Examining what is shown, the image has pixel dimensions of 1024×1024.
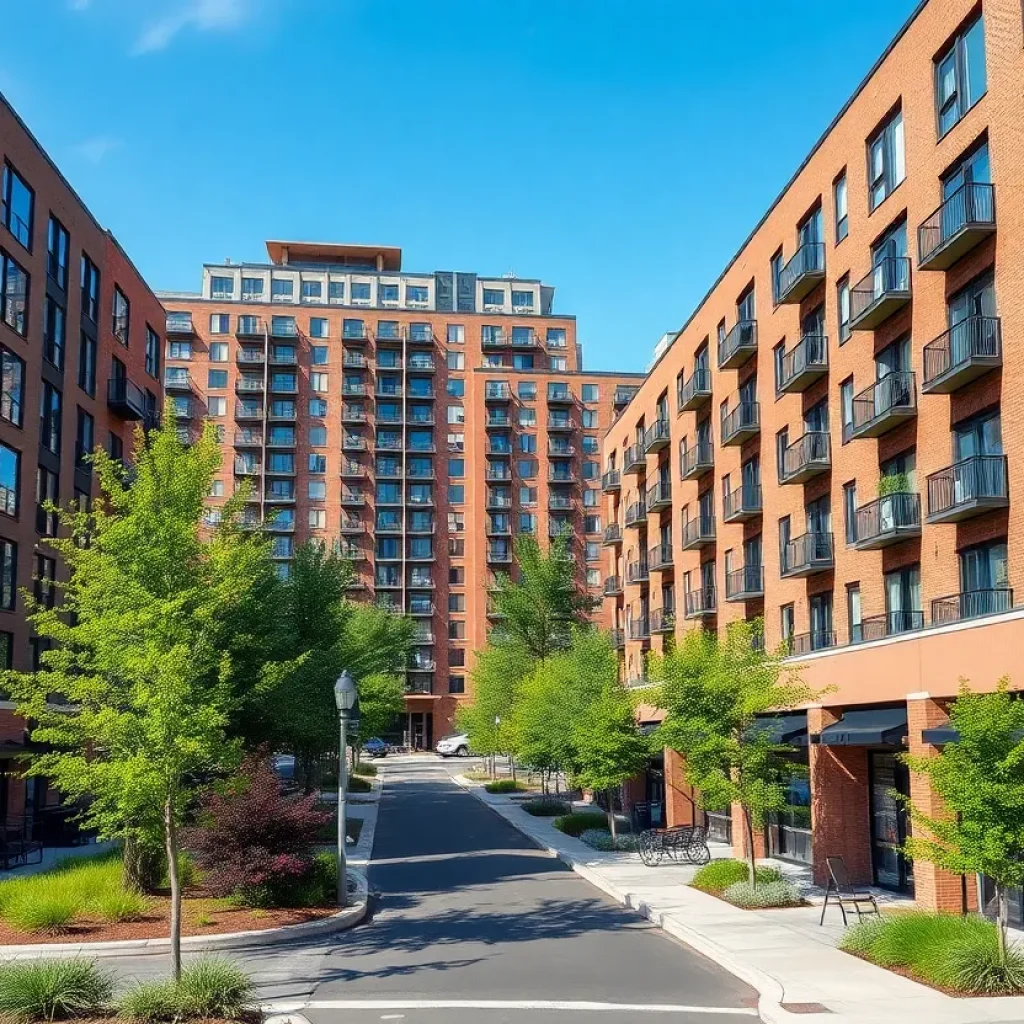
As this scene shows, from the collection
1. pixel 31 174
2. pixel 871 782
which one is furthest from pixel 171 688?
pixel 31 174

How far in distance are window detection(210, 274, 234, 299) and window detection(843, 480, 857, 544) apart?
8917 cm

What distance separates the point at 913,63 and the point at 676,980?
63.2ft

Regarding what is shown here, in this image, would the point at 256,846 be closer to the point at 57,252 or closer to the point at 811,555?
the point at 811,555

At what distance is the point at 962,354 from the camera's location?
21.9 metres

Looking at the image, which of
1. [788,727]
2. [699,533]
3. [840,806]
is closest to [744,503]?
[699,533]

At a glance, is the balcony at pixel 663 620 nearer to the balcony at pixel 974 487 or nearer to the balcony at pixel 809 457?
the balcony at pixel 809 457

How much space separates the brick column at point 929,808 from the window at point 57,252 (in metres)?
31.9

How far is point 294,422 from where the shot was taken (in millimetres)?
102188

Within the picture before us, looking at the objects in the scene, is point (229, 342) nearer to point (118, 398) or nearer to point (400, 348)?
point (400, 348)

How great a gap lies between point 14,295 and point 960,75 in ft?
92.5

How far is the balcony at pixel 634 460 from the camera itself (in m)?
47.9

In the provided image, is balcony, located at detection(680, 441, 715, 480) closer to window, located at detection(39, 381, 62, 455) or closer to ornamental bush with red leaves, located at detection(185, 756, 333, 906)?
ornamental bush with red leaves, located at detection(185, 756, 333, 906)

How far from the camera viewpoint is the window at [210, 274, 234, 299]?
10762 cm

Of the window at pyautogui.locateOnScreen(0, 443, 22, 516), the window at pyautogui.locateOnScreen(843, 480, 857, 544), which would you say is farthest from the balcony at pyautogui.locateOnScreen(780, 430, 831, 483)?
the window at pyautogui.locateOnScreen(0, 443, 22, 516)
